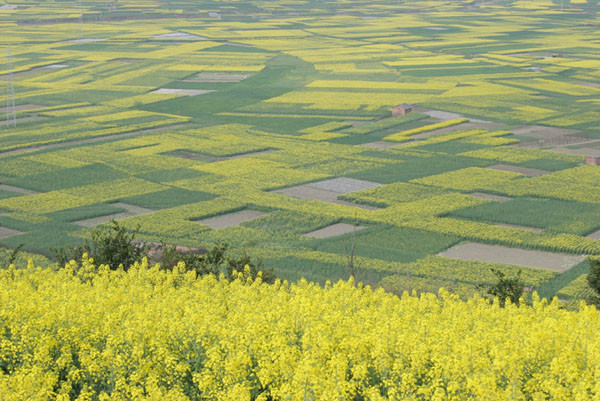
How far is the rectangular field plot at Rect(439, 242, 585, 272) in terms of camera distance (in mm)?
45250

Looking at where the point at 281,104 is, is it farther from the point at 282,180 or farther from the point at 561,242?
the point at 561,242

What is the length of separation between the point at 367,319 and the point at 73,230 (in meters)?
33.6

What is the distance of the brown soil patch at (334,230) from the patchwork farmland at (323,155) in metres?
0.23

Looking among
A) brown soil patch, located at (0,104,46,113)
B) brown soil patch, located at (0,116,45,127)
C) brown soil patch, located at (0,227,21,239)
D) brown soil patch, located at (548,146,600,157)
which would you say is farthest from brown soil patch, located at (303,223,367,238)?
brown soil patch, located at (0,104,46,113)

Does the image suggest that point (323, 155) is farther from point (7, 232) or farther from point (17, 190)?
point (7, 232)

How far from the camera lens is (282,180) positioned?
6406 centimetres

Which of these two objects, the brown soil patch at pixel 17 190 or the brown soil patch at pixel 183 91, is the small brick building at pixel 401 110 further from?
the brown soil patch at pixel 17 190

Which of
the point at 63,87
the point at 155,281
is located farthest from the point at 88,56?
the point at 155,281

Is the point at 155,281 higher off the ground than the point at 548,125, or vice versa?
the point at 155,281

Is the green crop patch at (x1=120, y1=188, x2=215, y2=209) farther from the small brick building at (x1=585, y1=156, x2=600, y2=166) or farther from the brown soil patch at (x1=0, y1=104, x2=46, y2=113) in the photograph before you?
the brown soil patch at (x1=0, y1=104, x2=46, y2=113)

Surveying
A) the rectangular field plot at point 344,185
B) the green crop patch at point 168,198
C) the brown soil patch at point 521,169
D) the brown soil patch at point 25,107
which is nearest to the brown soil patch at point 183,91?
the brown soil patch at point 25,107

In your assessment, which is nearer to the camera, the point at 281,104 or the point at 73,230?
the point at 73,230

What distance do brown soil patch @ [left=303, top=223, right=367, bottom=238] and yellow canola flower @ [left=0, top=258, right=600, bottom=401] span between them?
26740 mm

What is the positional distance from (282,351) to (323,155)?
2151 inches
